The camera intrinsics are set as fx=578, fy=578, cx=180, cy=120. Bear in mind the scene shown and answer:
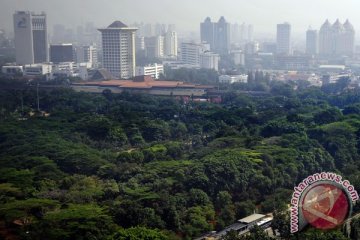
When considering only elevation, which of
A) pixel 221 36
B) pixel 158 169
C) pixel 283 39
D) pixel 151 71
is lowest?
pixel 158 169

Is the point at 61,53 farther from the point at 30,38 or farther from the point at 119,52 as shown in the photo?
the point at 30,38

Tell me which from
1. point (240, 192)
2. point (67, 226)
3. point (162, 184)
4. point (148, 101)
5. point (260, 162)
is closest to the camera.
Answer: point (67, 226)

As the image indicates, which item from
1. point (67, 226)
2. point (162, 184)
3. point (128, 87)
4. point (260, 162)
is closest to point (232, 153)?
point (260, 162)

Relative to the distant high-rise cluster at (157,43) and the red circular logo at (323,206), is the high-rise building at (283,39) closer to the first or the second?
the distant high-rise cluster at (157,43)

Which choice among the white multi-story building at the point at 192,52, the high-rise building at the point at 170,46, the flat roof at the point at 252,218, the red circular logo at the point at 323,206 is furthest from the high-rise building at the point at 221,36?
the red circular logo at the point at 323,206

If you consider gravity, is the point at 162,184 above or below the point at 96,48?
below

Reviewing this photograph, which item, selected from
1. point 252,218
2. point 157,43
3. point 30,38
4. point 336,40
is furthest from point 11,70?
point 336,40

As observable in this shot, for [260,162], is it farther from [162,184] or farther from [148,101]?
[148,101]
